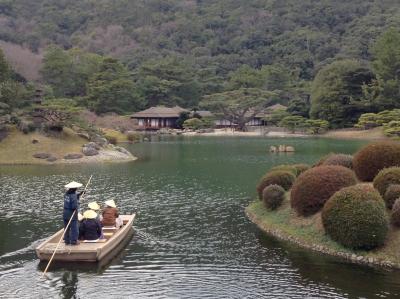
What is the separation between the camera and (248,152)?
186 ft

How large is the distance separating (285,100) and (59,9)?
364ft

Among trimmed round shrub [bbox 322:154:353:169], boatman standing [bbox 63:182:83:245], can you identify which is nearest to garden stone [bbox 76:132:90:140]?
trimmed round shrub [bbox 322:154:353:169]

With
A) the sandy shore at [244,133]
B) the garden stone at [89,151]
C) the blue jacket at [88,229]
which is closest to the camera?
the blue jacket at [88,229]

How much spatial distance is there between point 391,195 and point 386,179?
2.96ft

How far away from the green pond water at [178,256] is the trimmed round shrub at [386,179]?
3.40 meters

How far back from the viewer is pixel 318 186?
776 inches

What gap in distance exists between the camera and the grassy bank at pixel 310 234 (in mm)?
16438

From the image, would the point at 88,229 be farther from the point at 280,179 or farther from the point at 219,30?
the point at 219,30

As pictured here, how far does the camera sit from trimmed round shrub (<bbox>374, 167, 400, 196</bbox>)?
61.2 ft

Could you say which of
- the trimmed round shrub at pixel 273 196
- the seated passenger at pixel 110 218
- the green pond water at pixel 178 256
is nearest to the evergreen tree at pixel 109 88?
the green pond water at pixel 178 256

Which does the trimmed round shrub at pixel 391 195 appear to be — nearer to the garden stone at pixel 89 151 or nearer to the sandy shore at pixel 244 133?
the garden stone at pixel 89 151

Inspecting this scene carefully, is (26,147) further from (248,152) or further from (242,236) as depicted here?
(242,236)

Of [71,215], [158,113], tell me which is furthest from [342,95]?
[71,215]

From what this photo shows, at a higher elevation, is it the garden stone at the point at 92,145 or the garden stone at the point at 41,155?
the garden stone at the point at 92,145
